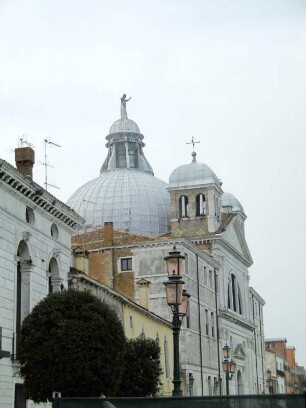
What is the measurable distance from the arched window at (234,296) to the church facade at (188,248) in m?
0.08

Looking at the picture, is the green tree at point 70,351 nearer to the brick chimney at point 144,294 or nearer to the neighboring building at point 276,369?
the brick chimney at point 144,294

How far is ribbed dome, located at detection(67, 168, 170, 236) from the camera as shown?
6712 centimetres

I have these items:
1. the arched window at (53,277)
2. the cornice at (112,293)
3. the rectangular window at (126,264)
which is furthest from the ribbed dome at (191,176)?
the arched window at (53,277)

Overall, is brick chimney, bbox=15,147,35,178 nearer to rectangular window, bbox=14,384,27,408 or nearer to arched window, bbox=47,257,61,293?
arched window, bbox=47,257,61,293

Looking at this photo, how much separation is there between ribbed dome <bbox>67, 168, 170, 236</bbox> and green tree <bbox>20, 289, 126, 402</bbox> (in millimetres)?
43076

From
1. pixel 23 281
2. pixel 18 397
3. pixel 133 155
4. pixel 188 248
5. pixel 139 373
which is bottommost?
pixel 18 397

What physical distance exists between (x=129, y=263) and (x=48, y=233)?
76.4ft

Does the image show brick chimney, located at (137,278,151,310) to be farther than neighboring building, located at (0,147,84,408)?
Yes

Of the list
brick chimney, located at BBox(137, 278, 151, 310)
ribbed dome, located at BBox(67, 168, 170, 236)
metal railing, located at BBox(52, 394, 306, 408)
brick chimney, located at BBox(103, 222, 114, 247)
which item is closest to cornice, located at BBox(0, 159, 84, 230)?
metal railing, located at BBox(52, 394, 306, 408)

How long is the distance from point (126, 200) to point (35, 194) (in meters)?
40.2

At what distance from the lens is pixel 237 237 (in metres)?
70.3

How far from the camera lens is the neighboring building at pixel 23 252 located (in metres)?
25.4

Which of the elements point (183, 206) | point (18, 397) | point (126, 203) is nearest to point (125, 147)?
point (126, 203)

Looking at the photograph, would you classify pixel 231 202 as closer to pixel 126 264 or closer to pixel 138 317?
pixel 126 264
